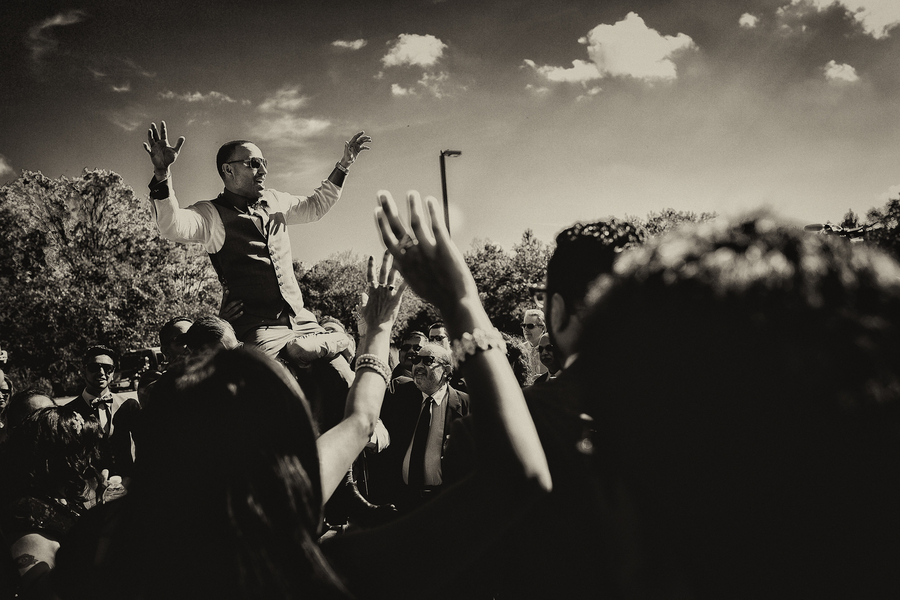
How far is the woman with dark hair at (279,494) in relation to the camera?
102cm

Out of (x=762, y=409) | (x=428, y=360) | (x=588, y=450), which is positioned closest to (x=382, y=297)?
(x=588, y=450)

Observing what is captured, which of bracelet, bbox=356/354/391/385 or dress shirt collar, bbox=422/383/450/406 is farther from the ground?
bracelet, bbox=356/354/391/385

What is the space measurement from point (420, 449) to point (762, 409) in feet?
14.3

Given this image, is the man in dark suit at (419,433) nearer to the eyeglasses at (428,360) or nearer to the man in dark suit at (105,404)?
the eyeglasses at (428,360)

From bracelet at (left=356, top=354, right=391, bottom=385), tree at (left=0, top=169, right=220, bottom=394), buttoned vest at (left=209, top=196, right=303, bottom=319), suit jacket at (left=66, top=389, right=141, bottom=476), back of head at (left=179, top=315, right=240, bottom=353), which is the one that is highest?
tree at (left=0, top=169, right=220, bottom=394)

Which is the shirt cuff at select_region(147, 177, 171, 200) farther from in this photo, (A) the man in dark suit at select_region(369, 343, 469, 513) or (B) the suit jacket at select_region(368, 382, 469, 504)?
(B) the suit jacket at select_region(368, 382, 469, 504)

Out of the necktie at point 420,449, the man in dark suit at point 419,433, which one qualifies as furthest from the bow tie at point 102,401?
the necktie at point 420,449

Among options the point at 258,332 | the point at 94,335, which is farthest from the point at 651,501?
the point at 94,335

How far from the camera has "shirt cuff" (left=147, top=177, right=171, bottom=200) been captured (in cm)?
308

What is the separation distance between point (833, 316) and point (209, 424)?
3.38 ft

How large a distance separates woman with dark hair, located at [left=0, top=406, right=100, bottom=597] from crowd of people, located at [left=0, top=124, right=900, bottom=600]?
8 centimetres

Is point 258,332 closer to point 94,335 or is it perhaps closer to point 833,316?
point 833,316

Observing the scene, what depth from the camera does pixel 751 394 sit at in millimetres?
652

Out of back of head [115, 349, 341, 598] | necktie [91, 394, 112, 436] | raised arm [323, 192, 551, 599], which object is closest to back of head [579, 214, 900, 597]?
raised arm [323, 192, 551, 599]
